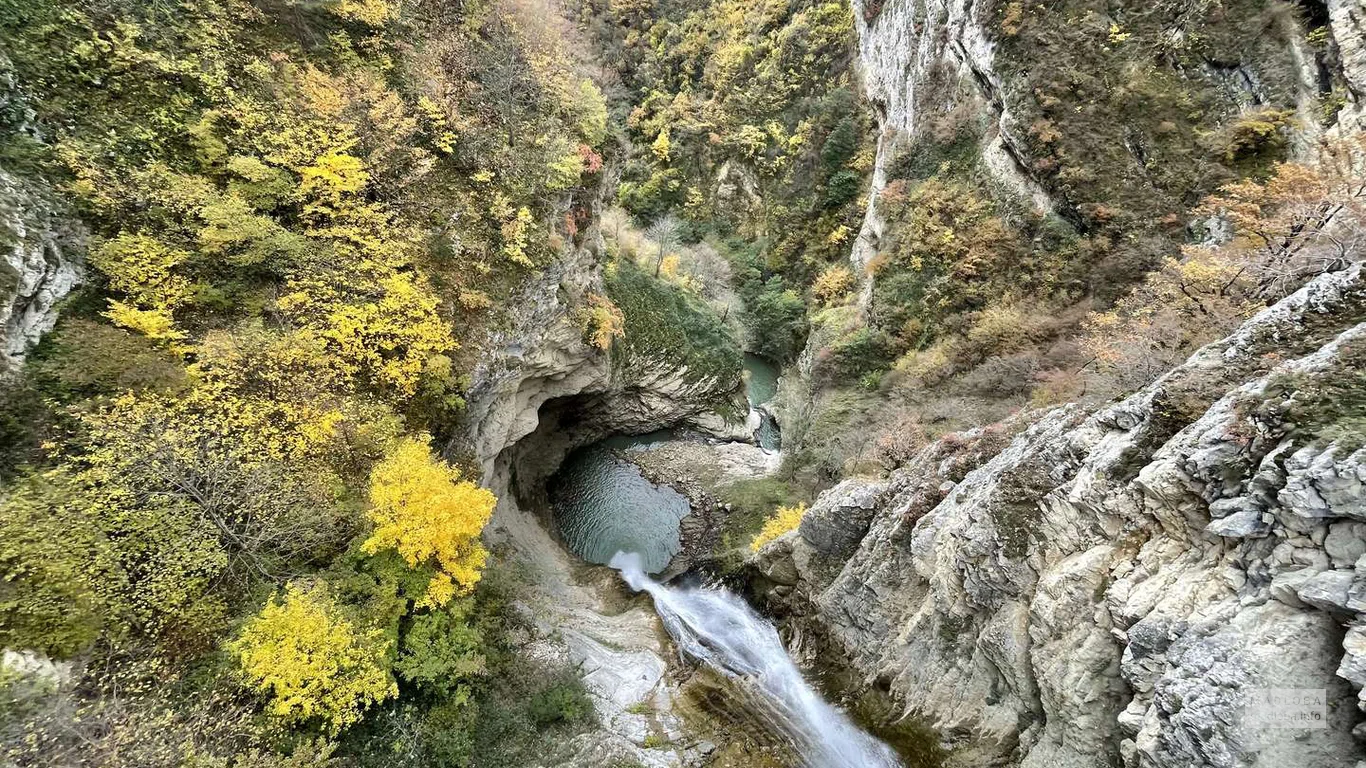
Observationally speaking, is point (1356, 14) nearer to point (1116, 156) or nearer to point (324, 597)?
point (1116, 156)

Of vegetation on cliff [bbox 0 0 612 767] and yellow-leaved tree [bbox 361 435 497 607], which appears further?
yellow-leaved tree [bbox 361 435 497 607]

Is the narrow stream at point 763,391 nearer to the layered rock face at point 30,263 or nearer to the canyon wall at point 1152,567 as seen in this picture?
the canyon wall at point 1152,567

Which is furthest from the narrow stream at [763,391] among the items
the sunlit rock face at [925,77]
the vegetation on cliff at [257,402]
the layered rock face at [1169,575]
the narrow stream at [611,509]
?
the vegetation on cliff at [257,402]

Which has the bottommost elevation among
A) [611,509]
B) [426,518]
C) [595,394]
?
[611,509]

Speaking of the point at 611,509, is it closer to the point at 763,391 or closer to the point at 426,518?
the point at 426,518

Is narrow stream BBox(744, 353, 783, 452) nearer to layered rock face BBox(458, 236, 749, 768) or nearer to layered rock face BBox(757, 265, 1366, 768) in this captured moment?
layered rock face BBox(458, 236, 749, 768)

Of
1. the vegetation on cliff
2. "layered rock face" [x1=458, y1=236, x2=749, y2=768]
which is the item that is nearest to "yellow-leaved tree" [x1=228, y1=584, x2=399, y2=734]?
the vegetation on cliff

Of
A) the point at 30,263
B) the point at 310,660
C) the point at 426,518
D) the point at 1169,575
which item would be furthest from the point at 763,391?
the point at 30,263
